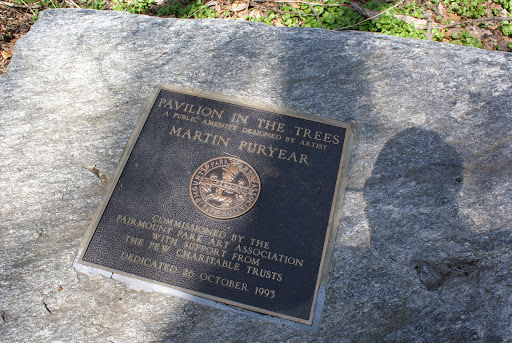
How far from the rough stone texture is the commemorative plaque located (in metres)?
0.11

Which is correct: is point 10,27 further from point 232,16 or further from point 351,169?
point 351,169

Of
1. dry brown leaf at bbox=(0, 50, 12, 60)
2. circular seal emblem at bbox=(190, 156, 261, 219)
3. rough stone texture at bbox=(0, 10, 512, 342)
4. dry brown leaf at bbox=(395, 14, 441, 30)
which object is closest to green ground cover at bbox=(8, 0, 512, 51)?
dry brown leaf at bbox=(395, 14, 441, 30)

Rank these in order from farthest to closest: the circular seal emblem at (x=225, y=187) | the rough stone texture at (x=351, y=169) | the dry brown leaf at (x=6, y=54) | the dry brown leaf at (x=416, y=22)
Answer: the dry brown leaf at (x=416, y=22), the dry brown leaf at (x=6, y=54), the circular seal emblem at (x=225, y=187), the rough stone texture at (x=351, y=169)

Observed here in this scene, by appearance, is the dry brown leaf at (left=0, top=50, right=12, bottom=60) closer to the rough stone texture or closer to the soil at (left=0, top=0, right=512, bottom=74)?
the soil at (left=0, top=0, right=512, bottom=74)

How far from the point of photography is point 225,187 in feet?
7.25

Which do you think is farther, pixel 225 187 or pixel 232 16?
pixel 232 16

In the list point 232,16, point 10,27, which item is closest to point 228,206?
point 232,16

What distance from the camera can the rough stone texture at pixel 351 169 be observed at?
197 cm

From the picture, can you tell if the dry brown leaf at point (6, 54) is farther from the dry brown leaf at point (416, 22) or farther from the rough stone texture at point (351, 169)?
the dry brown leaf at point (416, 22)

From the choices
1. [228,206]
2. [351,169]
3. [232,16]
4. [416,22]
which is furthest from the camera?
[232,16]

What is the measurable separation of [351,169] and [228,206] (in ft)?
2.63

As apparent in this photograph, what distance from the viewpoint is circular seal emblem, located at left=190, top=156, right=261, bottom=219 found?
2154 millimetres

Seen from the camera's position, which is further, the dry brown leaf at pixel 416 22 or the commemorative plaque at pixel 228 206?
the dry brown leaf at pixel 416 22

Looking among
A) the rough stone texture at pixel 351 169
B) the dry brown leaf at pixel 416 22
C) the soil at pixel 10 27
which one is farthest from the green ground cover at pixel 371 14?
the rough stone texture at pixel 351 169
